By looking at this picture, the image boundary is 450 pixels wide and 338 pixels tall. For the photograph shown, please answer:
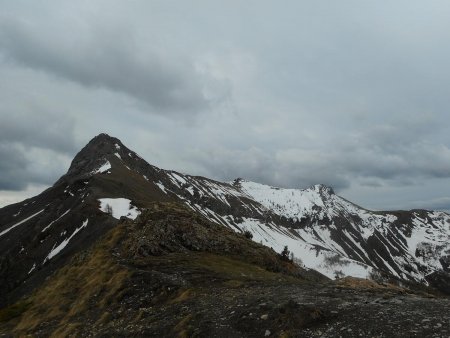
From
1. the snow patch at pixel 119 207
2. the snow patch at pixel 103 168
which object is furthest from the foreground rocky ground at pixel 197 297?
the snow patch at pixel 103 168

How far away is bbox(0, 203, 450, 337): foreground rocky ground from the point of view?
66.9ft

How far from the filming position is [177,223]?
5047cm

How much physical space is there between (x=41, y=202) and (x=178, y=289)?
6763 inches

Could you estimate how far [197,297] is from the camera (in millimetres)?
28781

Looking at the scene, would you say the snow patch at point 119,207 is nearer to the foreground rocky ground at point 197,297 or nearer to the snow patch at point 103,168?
the foreground rocky ground at point 197,297

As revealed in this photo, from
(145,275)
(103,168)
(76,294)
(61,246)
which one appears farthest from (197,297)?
(103,168)

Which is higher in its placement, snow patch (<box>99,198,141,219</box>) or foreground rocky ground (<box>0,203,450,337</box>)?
snow patch (<box>99,198,141,219</box>)

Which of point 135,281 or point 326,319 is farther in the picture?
point 135,281

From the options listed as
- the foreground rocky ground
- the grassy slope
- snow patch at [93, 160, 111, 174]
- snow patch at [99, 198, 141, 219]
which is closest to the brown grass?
the grassy slope

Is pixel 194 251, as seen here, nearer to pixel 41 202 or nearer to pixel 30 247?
pixel 30 247

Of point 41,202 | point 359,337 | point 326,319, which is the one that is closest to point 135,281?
point 326,319

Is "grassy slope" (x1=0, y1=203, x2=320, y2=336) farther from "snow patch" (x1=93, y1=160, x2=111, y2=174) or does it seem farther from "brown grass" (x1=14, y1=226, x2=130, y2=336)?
"snow patch" (x1=93, y1=160, x2=111, y2=174)

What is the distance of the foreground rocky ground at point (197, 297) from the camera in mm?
20391

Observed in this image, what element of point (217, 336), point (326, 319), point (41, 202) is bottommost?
point (217, 336)
